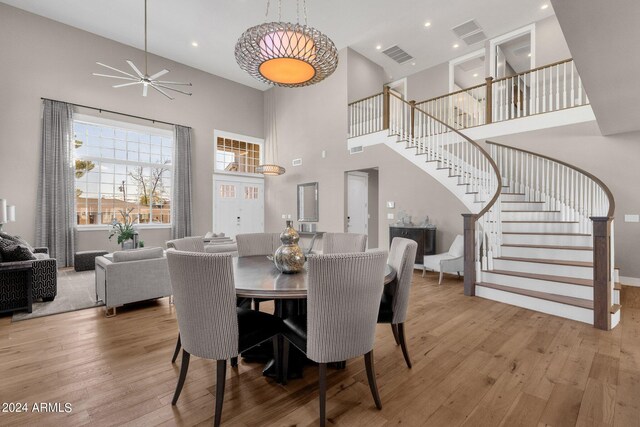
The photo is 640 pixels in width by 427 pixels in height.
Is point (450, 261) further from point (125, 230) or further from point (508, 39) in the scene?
point (125, 230)

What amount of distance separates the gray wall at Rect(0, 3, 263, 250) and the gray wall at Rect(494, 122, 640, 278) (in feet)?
27.0

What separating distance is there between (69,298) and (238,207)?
537 cm

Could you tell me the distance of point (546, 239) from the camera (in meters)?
4.53

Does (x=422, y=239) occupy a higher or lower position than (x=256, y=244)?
lower

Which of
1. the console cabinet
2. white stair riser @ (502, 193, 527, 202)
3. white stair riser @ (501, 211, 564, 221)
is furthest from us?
the console cabinet

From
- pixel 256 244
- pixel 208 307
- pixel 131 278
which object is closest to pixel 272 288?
pixel 208 307

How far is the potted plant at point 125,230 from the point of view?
5.11 metres

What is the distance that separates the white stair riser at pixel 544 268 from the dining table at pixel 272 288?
2915 mm

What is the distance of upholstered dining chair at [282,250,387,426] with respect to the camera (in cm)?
156

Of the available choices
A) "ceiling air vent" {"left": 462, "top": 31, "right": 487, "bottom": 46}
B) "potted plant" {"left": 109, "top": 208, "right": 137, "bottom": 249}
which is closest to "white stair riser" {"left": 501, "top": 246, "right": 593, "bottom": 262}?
"ceiling air vent" {"left": 462, "top": 31, "right": 487, "bottom": 46}

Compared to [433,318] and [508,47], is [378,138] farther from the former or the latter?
[433,318]

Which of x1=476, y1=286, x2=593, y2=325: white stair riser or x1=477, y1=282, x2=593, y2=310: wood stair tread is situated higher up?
x1=477, y1=282, x2=593, y2=310: wood stair tread

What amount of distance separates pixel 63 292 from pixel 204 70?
6640 millimetres

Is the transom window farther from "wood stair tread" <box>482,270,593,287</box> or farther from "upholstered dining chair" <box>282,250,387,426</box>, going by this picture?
"upholstered dining chair" <box>282,250,387,426</box>
